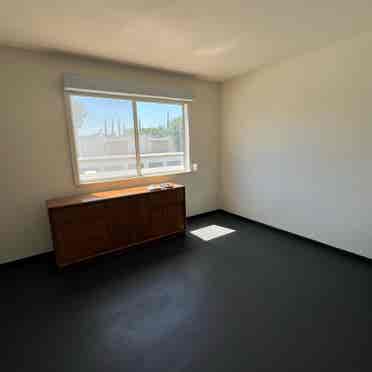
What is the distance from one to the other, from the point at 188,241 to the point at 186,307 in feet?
4.26

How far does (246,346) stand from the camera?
1518 mm

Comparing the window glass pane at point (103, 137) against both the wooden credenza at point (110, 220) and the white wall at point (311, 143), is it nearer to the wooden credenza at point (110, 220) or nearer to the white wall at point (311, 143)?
the wooden credenza at point (110, 220)

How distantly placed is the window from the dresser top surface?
240 millimetres

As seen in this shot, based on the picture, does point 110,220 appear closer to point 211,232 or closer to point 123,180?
point 123,180

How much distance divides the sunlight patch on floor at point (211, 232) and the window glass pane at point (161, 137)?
1120mm

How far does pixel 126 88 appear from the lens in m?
3.05

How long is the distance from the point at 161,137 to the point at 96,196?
1425 millimetres

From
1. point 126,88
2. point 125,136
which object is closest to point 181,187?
point 125,136

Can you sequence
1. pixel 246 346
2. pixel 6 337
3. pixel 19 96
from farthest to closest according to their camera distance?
pixel 19 96 → pixel 6 337 → pixel 246 346

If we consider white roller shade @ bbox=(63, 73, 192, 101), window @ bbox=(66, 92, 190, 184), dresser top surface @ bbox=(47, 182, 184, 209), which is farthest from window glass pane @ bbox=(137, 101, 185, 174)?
dresser top surface @ bbox=(47, 182, 184, 209)

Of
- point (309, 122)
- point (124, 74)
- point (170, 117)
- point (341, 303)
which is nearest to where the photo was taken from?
point (341, 303)

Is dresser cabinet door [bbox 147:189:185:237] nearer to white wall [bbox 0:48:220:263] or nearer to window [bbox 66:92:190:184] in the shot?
window [bbox 66:92:190:184]

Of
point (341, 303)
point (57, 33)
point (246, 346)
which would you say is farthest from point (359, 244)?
point (57, 33)

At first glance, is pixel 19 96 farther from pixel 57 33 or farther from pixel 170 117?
pixel 170 117
